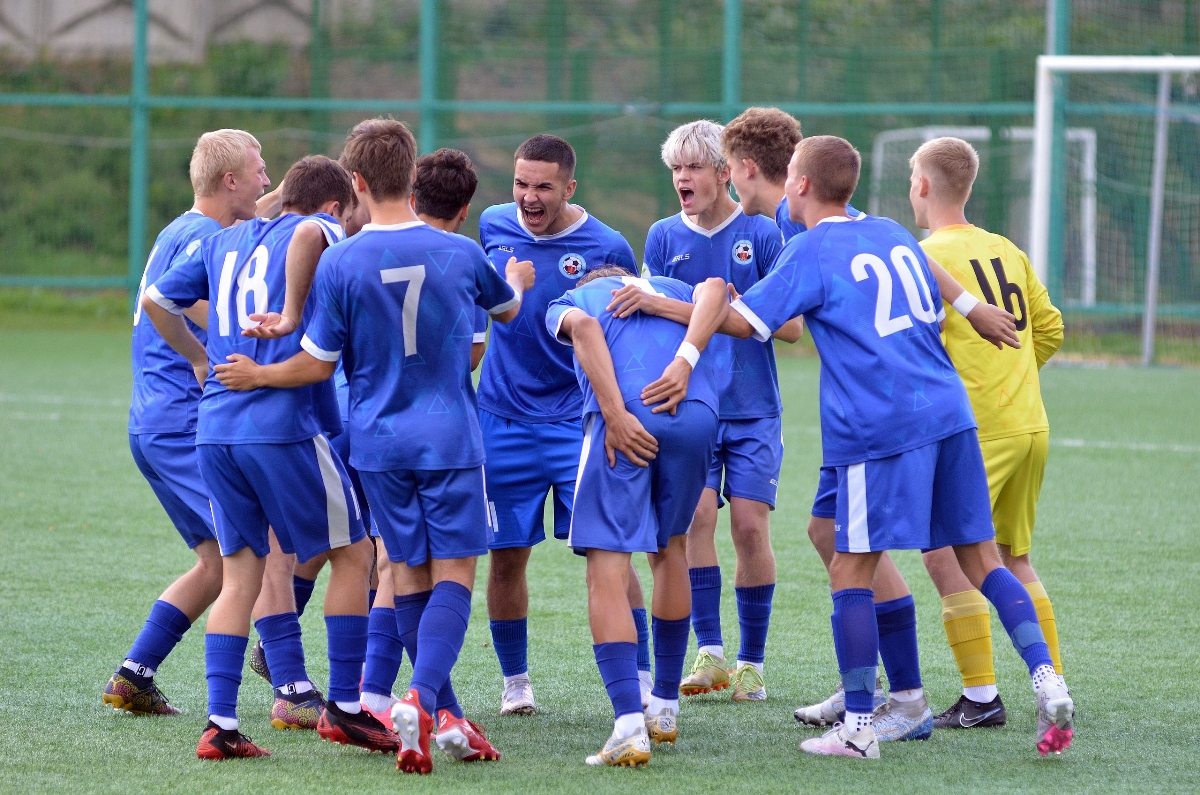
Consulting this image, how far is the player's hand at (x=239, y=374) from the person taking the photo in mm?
3719

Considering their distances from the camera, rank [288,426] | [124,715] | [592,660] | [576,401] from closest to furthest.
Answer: [288,426] → [124,715] → [576,401] → [592,660]

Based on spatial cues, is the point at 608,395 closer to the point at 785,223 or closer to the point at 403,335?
the point at 403,335

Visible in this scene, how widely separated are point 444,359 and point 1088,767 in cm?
204

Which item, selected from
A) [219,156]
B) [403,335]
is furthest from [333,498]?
[219,156]

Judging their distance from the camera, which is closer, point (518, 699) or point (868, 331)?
point (868, 331)

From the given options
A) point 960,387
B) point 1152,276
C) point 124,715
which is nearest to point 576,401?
point 960,387

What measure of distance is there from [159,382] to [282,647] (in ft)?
3.14

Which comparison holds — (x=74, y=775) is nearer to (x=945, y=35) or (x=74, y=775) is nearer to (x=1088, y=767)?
(x=1088, y=767)

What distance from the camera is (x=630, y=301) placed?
385 centimetres

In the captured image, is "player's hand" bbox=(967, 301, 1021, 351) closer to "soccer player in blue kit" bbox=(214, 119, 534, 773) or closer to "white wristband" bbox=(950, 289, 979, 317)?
"white wristband" bbox=(950, 289, 979, 317)

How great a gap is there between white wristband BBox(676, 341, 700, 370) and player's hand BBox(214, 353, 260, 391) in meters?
1.15

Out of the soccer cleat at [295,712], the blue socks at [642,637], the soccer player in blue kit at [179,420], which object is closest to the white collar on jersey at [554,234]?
the soccer player in blue kit at [179,420]

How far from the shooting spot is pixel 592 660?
194 inches

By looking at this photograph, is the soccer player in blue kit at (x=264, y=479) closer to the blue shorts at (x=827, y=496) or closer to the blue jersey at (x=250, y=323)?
the blue jersey at (x=250, y=323)
